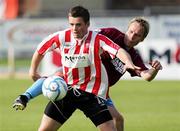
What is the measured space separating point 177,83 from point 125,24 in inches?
264

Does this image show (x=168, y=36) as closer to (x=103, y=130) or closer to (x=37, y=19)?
(x=37, y=19)

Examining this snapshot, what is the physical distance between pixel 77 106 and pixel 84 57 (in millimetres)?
614

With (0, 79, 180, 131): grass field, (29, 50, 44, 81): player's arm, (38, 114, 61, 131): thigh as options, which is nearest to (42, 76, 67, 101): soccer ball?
(38, 114, 61, 131): thigh

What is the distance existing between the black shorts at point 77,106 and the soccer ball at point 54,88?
158 millimetres

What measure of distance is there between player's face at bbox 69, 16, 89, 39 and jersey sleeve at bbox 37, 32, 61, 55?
31 cm

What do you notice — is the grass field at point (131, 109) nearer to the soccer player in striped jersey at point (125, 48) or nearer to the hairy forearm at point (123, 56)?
the soccer player in striped jersey at point (125, 48)

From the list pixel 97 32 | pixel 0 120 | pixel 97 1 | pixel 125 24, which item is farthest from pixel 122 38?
pixel 97 1

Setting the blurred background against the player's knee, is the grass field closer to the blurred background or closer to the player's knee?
the blurred background

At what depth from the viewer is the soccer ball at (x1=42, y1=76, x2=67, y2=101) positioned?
9164 millimetres

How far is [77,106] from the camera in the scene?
9.43 m

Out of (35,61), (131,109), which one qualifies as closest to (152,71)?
(35,61)

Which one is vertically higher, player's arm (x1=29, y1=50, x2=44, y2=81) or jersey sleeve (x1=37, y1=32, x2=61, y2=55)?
jersey sleeve (x1=37, y1=32, x2=61, y2=55)

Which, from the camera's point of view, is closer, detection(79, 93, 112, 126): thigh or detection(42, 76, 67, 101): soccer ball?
detection(42, 76, 67, 101): soccer ball

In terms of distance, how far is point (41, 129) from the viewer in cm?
932
